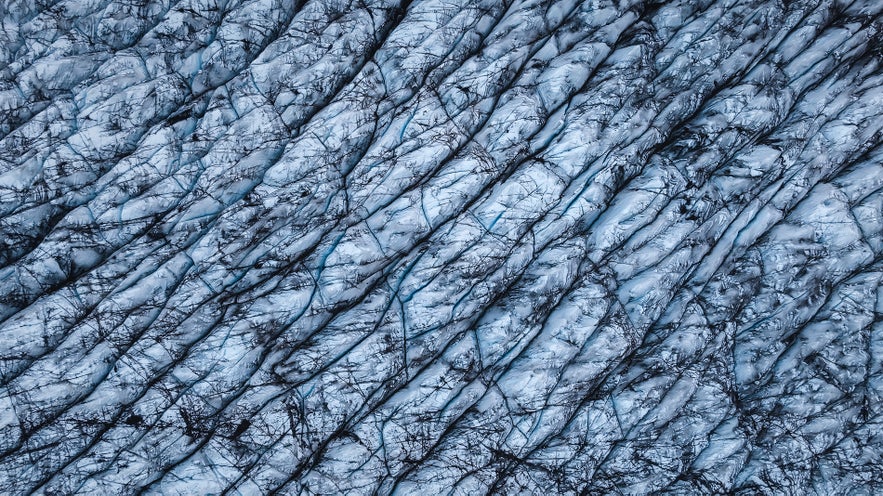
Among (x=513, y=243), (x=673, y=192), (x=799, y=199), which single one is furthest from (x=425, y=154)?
(x=799, y=199)

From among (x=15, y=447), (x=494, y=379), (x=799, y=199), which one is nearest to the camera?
(x=15, y=447)

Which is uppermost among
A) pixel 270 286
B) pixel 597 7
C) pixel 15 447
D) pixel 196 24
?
pixel 196 24

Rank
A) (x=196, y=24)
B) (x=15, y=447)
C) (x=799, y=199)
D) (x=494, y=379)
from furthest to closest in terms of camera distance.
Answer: (x=196, y=24), (x=799, y=199), (x=494, y=379), (x=15, y=447)

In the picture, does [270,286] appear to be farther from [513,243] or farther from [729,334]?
[729,334]

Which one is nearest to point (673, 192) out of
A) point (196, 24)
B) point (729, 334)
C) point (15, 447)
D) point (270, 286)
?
point (729, 334)

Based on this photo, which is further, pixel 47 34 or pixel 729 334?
pixel 47 34

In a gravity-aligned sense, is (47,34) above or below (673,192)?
above

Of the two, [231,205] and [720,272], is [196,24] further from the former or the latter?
[720,272]
